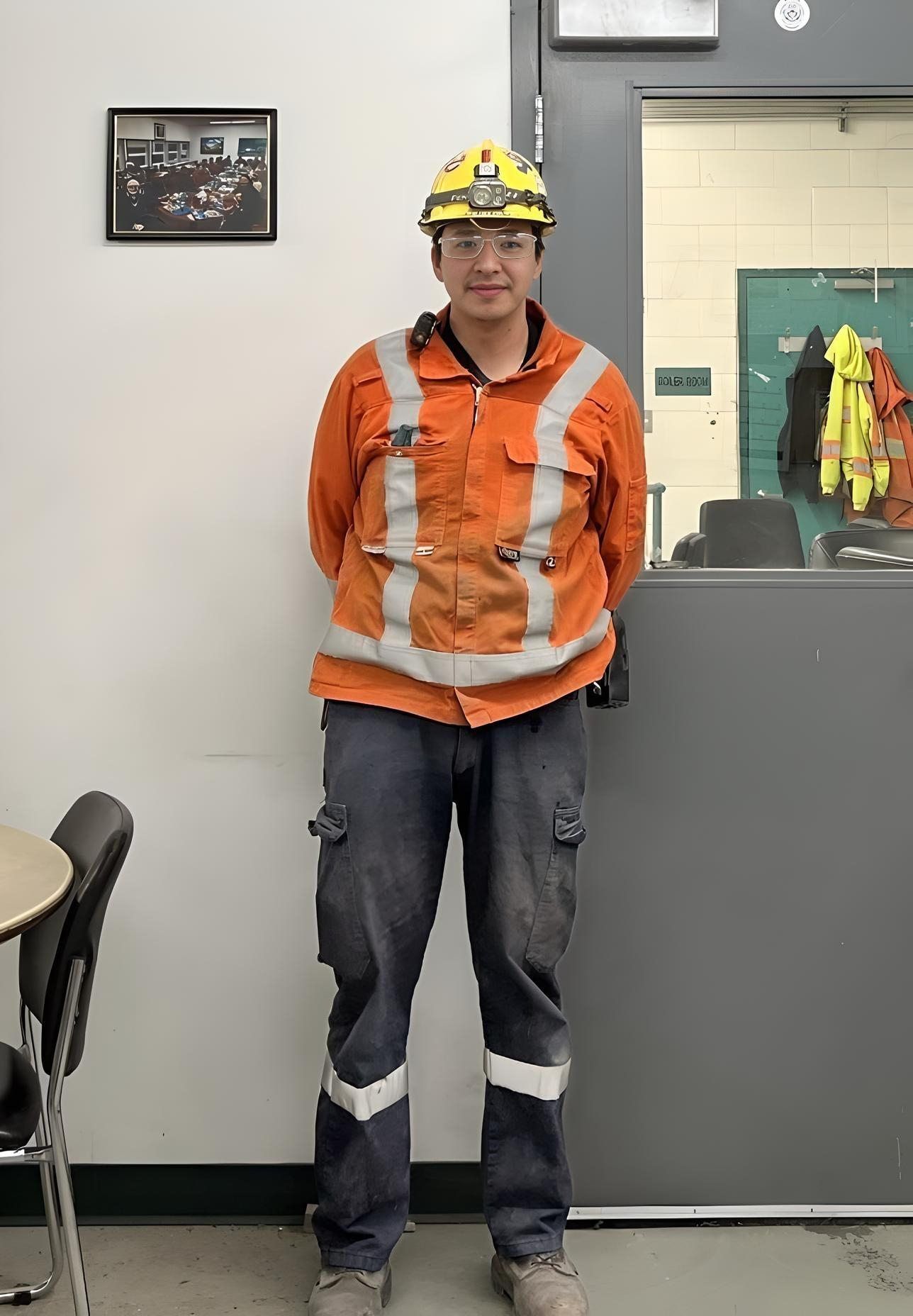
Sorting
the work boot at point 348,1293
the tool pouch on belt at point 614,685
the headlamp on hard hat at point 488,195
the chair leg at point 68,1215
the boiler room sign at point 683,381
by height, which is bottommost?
the work boot at point 348,1293

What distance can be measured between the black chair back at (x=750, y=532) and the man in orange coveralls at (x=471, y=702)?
0.40m

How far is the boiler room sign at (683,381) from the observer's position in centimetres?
231

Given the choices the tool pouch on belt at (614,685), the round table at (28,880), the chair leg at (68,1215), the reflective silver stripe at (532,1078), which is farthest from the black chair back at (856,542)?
the chair leg at (68,1215)

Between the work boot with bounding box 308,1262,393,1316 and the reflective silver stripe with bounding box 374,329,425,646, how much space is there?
1.05m

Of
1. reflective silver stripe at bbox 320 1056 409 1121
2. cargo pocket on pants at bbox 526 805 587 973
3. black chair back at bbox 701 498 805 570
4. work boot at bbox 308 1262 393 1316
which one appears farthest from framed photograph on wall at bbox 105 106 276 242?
work boot at bbox 308 1262 393 1316

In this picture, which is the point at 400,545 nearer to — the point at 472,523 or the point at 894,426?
the point at 472,523

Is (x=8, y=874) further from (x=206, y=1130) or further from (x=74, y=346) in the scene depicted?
(x=74, y=346)

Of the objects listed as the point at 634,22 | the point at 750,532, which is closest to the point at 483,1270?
the point at 750,532

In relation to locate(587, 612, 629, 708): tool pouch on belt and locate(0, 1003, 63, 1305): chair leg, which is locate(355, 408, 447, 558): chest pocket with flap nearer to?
locate(587, 612, 629, 708): tool pouch on belt

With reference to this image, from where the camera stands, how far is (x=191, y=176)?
2.26 meters

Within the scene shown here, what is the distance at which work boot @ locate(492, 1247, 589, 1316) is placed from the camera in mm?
1900

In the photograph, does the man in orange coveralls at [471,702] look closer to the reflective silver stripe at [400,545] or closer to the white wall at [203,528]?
the reflective silver stripe at [400,545]

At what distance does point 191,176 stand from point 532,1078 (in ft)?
5.84

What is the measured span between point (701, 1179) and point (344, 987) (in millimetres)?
885
